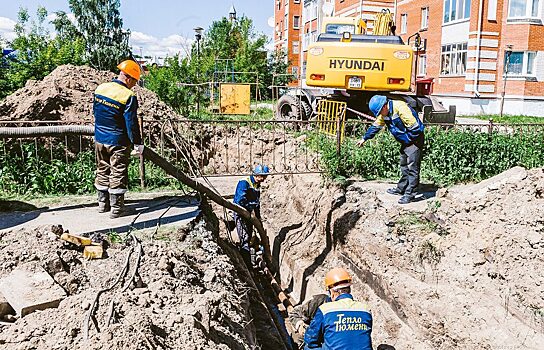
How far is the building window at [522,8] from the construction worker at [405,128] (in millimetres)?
18485

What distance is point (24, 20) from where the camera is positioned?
62.4 ft

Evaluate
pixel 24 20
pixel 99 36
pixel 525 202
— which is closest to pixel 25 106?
pixel 525 202

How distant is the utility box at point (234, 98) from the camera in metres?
17.3

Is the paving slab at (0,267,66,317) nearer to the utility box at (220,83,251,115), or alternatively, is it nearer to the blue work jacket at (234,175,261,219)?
the blue work jacket at (234,175,261,219)

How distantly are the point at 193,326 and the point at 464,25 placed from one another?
945 inches

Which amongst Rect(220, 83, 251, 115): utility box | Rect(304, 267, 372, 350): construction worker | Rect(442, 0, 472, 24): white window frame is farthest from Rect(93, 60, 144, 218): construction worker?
Rect(442, 0, 472, 24): white window frame

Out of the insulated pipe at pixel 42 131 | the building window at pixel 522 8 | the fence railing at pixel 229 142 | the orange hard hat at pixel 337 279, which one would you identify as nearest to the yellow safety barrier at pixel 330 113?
the fence railing at pixel 229 142

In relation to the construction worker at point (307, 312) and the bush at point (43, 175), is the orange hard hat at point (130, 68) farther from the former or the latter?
the construction worker at point (307, 312)

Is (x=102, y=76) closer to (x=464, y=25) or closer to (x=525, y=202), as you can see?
(x=525, y=202)

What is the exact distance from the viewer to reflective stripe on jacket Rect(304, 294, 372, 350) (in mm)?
4316

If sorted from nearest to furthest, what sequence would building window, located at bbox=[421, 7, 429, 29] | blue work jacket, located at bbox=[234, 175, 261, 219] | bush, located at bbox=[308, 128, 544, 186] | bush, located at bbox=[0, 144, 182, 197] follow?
bush, located at bbox=[0, 144, 182, 197] < blue work jacket, located at bbox=[234, 175, 261, 219] < bush, located at bbox=[308, 128, 544, 186] < building window, located at bbox=[421, 7, 429, 29]

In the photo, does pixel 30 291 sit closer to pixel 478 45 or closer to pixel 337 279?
pixel 337 279

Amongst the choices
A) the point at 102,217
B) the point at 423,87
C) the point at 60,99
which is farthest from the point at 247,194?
the point at 423,87

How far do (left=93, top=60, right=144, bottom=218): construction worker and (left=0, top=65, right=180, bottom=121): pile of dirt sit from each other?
316cm
